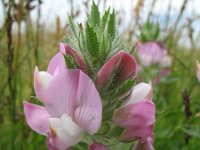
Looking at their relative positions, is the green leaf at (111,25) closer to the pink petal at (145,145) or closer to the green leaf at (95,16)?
the green leaf at (95,16)

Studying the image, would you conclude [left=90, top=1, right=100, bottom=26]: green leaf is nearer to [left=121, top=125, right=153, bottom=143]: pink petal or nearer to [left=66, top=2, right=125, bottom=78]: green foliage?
[left=66, top=2, right=125, bottom=78]: green foliage

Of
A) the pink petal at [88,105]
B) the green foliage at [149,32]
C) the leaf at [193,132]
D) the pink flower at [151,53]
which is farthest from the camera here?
the pink flower at [151,53]

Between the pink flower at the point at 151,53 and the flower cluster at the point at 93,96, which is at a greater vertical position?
the flower cluster at the point at 93,96

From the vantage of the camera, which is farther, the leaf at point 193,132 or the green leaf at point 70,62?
the leaf at point 193,132

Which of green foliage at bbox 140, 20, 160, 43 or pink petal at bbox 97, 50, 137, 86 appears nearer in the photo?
pink petal at bbox 97, 50, 137, 86

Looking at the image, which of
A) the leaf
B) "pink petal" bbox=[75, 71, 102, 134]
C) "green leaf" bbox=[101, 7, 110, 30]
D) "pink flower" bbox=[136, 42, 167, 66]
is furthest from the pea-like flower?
"pink petal" bbox=[75, 71, 102, 134]

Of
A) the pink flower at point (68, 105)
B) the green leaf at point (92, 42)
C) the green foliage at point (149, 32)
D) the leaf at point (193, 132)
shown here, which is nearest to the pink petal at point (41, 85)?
the pink flower at point (68, 105)
